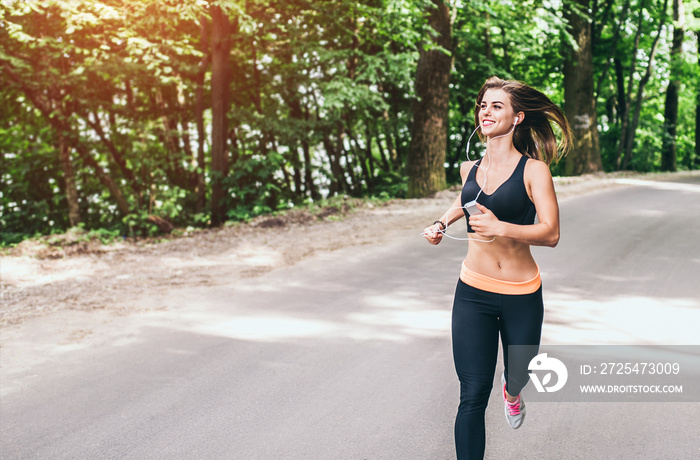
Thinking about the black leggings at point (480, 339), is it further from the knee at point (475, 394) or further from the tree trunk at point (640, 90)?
Answer: the tree trunk at point (640, 90)

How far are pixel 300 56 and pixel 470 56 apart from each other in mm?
7824

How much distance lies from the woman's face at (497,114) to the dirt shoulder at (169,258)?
5.15 metres

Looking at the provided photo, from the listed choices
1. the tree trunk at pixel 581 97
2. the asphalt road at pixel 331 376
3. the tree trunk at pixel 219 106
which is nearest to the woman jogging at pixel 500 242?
the asphalt road at pixel 331 376

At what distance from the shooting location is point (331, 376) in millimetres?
4613

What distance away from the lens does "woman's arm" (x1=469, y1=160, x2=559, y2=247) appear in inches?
103

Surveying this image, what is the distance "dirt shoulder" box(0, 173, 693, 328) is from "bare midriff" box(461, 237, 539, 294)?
502 centimetres

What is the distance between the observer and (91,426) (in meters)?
3.91

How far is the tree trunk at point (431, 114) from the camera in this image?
15.3m

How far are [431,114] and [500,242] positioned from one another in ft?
43.4

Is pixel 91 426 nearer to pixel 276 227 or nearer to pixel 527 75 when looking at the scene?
pixel 276 227

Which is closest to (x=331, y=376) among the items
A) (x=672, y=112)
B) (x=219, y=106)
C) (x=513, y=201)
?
(x=513, y=201)

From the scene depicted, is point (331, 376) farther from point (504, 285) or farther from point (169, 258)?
point (169, 258)

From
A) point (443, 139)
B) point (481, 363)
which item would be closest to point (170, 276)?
point (481, 363)

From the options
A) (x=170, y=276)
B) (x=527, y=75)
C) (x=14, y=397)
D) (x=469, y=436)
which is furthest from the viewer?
(x=527, y=75)
